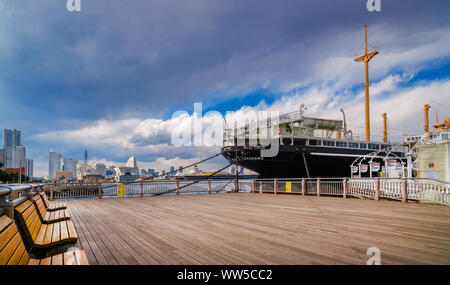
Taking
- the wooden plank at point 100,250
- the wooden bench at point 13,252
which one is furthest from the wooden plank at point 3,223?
the wooden plank at point 100,250

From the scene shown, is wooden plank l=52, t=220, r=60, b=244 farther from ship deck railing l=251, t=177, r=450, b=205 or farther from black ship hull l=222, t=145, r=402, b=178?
black ship hull l=222, t=145, r=402, b=178

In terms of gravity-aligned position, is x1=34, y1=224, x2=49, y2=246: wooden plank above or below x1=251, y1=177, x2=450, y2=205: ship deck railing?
→ above

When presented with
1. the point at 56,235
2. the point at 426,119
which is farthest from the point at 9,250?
the point at 426,119

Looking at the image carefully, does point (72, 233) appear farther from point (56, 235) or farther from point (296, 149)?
point (296, 149)

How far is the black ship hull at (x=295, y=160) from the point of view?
30.1 m

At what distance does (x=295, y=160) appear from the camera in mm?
30812

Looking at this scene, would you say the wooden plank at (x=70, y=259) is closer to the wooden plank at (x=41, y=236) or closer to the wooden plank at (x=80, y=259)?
the wooden plank at (x=80, y=259)

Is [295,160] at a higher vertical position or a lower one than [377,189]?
higher

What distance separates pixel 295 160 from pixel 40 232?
29502 mm

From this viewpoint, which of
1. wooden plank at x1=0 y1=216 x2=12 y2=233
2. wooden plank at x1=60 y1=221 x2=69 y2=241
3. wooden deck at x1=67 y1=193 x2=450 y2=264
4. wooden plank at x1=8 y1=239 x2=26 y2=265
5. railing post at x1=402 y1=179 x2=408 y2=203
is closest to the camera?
wooden plank at x1=8 y1=239 x2=26 y2=265

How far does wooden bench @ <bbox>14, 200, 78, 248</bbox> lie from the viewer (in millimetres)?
2663

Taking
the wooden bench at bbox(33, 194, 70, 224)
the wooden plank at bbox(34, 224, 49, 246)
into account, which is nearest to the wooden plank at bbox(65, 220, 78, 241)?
the wooden plank at bbox(34, 224, 49, 246)

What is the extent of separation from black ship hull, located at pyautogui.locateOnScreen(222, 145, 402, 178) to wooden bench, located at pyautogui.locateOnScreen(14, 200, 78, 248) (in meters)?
24.6
